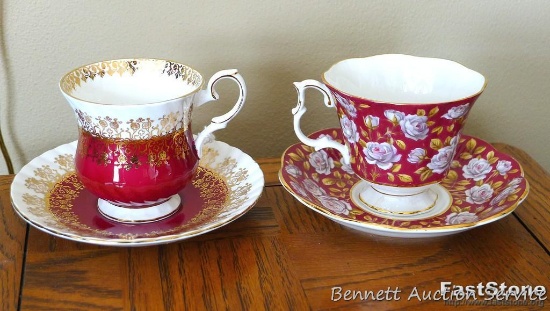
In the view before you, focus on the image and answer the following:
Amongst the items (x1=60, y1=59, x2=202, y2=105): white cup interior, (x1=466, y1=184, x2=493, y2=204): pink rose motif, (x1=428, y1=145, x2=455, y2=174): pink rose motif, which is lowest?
(x1=466, y1=184, x2=493, y2=204): pink rose motif

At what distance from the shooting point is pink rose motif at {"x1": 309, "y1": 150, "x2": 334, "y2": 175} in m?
0.74

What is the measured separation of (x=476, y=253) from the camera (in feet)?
1.98

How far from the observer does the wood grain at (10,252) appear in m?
0.52

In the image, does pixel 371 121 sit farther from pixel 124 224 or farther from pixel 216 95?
pixel 124 224

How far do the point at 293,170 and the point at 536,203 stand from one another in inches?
10.8

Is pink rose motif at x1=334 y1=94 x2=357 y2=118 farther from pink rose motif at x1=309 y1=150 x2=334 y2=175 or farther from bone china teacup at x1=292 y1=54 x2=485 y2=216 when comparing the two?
pink rose motif at x1=309 y1=150 x2=334 y2=175

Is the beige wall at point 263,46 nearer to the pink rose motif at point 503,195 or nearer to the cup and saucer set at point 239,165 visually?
the cup and saucer set at point 239,165

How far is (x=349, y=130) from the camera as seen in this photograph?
65 cm

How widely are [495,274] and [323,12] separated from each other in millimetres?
420

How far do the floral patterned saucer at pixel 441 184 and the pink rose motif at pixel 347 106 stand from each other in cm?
10

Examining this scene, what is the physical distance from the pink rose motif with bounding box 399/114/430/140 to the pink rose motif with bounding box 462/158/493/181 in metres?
0.15

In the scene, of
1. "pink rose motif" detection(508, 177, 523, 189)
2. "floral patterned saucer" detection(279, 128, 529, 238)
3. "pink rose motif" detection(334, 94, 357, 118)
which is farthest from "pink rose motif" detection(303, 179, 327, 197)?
"pink rose motif" detection(508, 177, 523, 189)

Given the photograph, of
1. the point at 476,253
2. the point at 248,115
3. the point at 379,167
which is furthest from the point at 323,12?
the point at 476,253

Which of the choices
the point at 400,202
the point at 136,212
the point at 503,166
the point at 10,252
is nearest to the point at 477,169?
the point at 503,166
